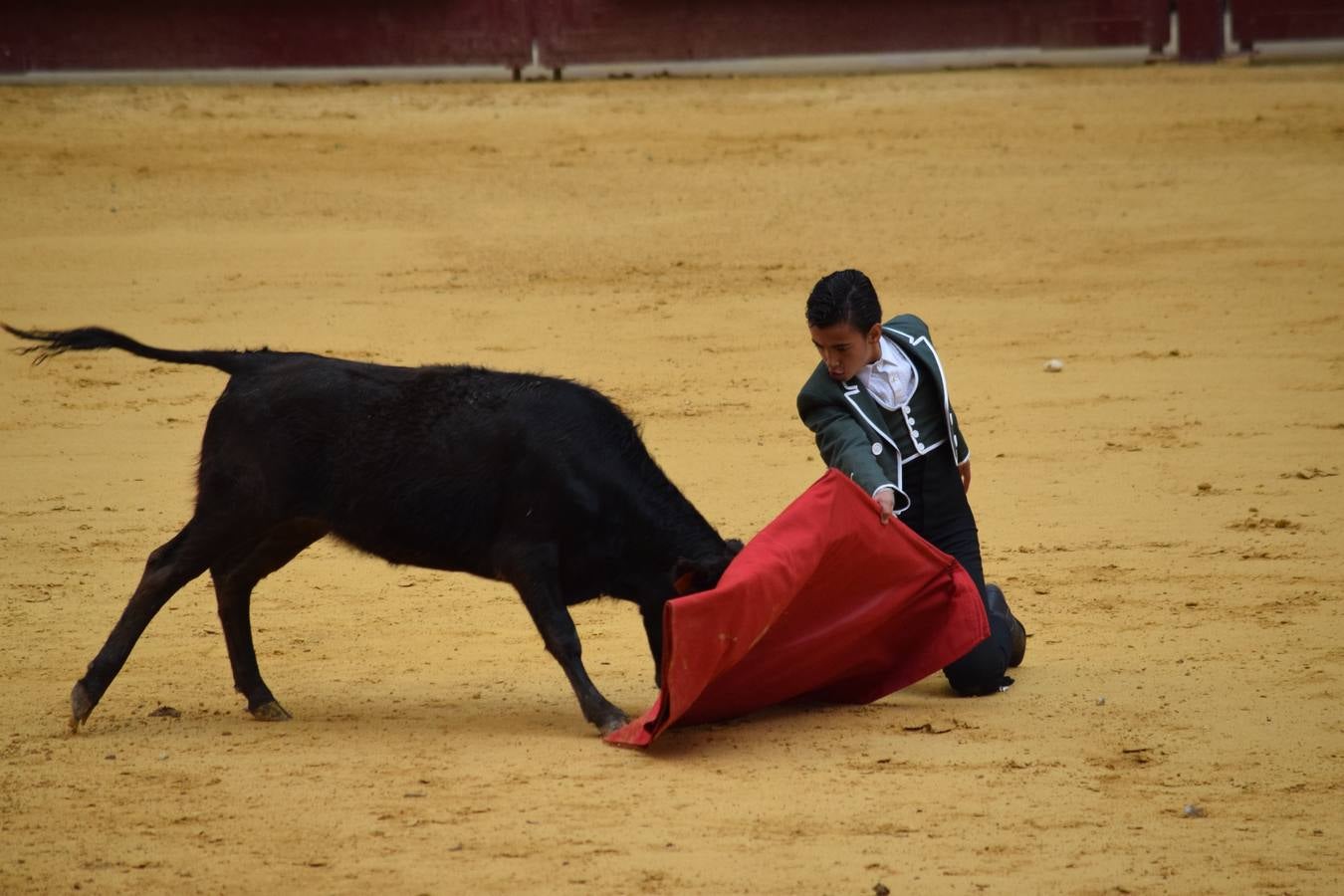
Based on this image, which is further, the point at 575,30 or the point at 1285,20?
the point at 1285,20

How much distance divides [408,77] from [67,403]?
278 inches

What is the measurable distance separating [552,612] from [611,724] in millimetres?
369

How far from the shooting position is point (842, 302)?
5383mm

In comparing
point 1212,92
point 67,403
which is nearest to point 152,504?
point 67,403

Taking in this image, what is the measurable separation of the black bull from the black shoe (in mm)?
887

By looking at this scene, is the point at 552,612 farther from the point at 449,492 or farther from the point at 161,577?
the point at 161,577

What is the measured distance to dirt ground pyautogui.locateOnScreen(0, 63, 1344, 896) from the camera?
473 centimetres

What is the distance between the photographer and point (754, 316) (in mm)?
12383

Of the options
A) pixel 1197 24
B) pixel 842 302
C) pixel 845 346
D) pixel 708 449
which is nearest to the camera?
pixel 842 302

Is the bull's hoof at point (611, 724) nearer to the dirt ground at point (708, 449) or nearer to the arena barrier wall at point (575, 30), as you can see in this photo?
the dirt ground at point (708, 449)

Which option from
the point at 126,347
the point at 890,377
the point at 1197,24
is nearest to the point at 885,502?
the point at 890,377

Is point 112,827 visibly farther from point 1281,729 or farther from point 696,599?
point 1281,729

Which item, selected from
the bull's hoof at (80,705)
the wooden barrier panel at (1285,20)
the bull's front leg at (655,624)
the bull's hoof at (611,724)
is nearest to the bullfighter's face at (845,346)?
the bull's front leg at (655,624)

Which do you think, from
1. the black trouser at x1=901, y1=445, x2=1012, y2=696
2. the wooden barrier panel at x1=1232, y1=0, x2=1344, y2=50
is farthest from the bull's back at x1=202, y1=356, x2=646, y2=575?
the wooden barrier panel at x1=1232, y1=0, x2=1344, y2=50
